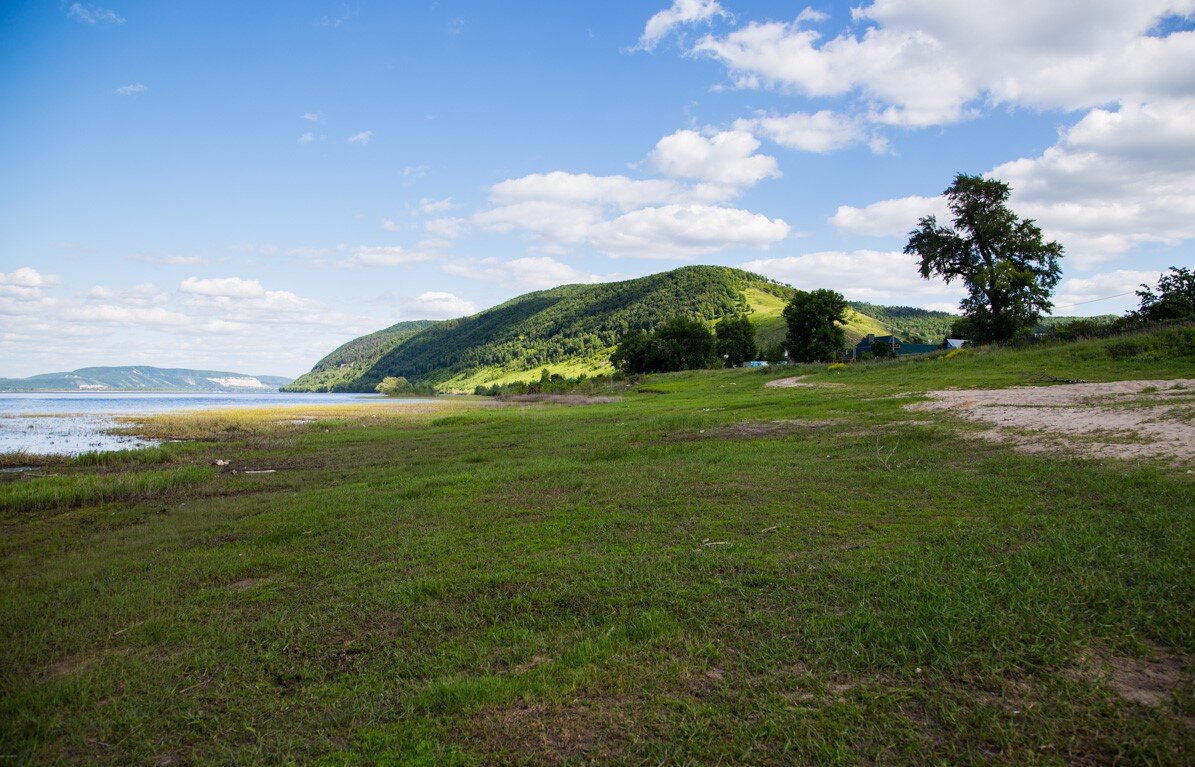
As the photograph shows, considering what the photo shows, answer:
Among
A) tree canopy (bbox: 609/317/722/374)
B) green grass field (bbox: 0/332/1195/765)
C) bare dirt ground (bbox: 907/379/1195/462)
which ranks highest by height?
tree canopy (bbox: 609/317/722/374)

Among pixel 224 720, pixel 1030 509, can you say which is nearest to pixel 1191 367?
pixel 1030 509

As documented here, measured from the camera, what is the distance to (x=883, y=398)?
28.4 meters

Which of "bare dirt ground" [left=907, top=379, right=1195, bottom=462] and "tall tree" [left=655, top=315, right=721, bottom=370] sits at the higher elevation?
"tall tree" [left=655, top=315, right=721, bottom=370]

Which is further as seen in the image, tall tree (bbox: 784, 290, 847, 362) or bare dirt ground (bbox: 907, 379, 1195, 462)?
tall tree (bbox: 784, 290, 847, 362)

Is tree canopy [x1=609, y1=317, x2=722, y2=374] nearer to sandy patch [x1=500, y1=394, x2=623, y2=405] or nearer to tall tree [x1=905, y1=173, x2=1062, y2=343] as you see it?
sandy patch [x1=500, y1=394, x2=623, y2=405]

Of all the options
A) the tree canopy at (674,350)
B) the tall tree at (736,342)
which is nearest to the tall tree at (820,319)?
the tree canopy at (674,350)

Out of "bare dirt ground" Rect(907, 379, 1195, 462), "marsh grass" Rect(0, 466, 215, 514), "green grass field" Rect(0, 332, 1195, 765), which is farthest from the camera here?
"marsh grass" Rect(0, 466, 215, 514)

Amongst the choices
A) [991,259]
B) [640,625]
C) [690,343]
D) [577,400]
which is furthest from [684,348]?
[640,625]

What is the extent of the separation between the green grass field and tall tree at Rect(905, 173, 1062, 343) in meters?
46.3

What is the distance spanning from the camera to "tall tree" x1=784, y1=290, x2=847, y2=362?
274 ft

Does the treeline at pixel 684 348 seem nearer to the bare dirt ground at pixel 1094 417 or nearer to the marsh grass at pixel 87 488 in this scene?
the bare dirt ground at pixel 1094 417

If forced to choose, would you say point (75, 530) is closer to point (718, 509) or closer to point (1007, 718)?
point (718, 509)

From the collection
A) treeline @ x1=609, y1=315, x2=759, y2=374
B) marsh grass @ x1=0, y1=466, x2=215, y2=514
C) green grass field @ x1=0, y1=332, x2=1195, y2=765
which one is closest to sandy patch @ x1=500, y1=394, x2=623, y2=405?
treeline @ x1=609, y1=315, x2=759, y2=374

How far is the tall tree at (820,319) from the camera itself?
274 ft
